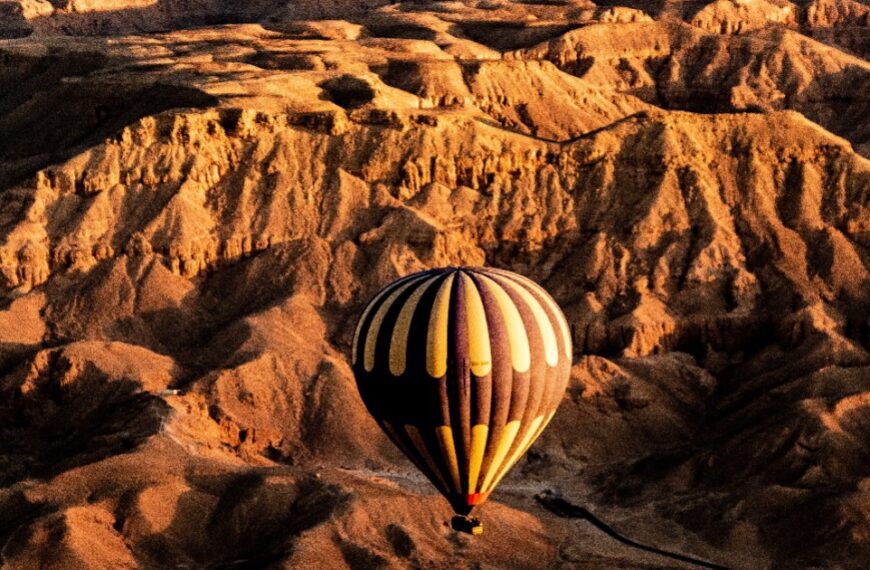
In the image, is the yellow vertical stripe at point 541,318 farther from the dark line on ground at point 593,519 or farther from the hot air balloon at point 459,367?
the dark line on ground at point 593,519

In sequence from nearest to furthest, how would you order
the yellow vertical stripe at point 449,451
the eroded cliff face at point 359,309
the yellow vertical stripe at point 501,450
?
1. the yellow vertical stripe at point 449,451
2. the yellow vertical stripe at point 501,450
3. the eroded cliff face at point 359,309

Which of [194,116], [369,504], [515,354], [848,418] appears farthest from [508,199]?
[515,354]

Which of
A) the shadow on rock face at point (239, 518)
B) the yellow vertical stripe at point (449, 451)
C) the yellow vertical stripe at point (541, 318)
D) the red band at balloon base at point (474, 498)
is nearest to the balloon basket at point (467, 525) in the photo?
the red band at balloon base at point (474, 498)

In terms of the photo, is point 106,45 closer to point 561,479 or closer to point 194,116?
point 194,116

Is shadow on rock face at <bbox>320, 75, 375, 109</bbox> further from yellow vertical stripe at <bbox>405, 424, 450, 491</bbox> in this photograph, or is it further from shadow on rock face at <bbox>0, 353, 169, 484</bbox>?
yellow vertical stripe at <bbox>405, 424, 450, 491</bbox>

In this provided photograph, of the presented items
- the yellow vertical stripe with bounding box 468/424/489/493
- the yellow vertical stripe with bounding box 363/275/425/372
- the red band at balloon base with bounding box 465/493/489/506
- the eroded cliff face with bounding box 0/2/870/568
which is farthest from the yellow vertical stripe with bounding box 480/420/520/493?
the eroded cliff face with bounding box 0/2/870/568

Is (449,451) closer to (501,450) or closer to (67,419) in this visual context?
(501,450)
